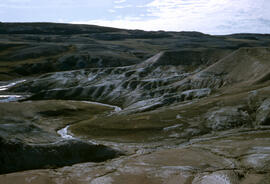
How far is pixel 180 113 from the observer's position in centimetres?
10306

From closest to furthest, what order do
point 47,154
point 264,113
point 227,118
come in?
point 47,154
point 264,113
point 227,118

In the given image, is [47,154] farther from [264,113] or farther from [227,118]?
[264,113]

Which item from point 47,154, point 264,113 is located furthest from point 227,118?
point 47,154

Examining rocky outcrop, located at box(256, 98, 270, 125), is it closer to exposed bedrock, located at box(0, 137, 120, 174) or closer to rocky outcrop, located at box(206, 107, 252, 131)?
rocky outcrop, located at box(206, 107, 252, 131)

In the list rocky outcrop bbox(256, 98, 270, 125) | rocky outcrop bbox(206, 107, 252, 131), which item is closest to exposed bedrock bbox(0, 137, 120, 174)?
rocky outcrop bbox(206, 107, 252, 131)

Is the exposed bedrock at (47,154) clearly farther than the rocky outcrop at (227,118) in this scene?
No

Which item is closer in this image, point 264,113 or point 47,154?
point 47,154

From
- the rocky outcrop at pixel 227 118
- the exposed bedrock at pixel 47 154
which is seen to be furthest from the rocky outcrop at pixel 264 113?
the exposed bedrock at pixel 47 154

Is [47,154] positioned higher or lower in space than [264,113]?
lower

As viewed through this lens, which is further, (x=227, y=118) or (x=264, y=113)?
(x=227, y=118)

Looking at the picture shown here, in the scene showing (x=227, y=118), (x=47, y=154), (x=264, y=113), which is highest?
(x=264, y=113)

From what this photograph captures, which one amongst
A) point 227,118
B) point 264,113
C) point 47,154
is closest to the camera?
point 47,154

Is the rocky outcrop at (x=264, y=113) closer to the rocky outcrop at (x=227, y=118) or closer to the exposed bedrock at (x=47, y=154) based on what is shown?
the rocky outcrop at (x=227, y=118)

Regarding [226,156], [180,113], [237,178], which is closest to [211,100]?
[180,113]
